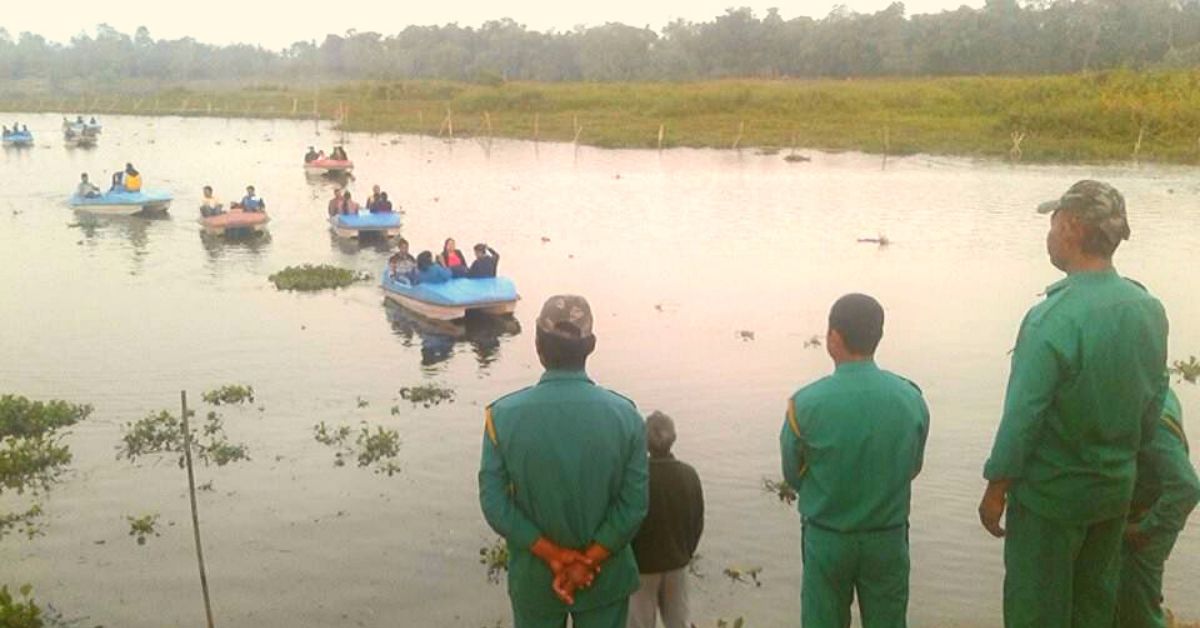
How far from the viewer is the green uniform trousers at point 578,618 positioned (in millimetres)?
4297

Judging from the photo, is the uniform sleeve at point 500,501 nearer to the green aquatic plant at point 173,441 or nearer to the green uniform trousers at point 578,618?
the green uniform trousers at point 578,618

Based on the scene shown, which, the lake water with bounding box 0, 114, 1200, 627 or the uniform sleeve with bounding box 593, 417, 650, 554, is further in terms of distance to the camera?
the lake water with bounding box 0, 114, 1200, 627

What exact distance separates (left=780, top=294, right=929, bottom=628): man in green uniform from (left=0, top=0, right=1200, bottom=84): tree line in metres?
81.9

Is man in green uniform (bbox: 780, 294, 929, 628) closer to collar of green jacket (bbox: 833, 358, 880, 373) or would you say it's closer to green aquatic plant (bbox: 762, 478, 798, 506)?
collar of green jacket (bbox: 833, 358, 880, 373)

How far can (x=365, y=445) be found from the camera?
11969mm

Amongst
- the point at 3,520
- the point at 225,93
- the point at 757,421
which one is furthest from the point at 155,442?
the point at 225,93

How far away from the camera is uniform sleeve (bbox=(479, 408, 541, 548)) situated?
13.7 ft

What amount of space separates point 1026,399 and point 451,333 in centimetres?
1410

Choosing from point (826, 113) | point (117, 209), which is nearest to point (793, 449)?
point (117, 209)

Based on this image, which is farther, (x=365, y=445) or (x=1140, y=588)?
(x=365, y=445)

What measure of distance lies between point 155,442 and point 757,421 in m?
7.16

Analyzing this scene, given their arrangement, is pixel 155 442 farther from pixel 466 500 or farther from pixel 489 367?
pixel 489 367

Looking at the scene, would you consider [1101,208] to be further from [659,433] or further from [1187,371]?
[1187,371]

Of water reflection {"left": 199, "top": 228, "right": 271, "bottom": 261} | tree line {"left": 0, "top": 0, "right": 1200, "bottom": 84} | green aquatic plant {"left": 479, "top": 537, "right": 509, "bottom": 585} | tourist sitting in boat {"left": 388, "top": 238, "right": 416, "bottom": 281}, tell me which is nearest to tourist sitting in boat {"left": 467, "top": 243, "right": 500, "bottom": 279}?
tourist sitting in boat {"left": 388, "top": 238, "right": 416, "bottom": 281}
